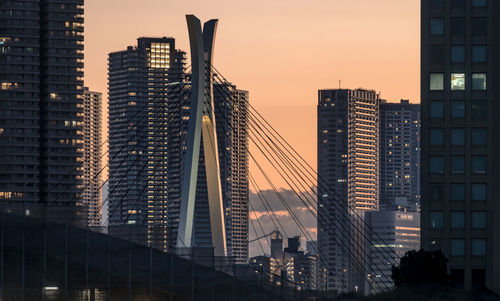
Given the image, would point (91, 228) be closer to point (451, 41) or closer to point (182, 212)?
point (182, 212)

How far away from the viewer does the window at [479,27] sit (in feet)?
414

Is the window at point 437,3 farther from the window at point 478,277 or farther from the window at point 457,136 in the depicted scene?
the window at point 478,277

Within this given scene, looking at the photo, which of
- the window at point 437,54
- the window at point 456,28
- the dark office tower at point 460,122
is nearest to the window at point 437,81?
the dark office tower at point 460,122

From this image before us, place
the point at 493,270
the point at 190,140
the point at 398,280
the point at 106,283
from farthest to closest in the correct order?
the point at 493,270 < the point at 190,140 < the point at 398,280 < the point at 106,283

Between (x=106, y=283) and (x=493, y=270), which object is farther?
(x=493, y=270)

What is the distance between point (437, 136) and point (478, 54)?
8715 mm

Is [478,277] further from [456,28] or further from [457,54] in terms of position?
[456,28]

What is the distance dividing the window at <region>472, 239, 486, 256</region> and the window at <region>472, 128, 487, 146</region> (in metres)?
9.21

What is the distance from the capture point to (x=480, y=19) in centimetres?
12644

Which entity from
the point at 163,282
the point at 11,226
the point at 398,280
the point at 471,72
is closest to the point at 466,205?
the point at 471,72

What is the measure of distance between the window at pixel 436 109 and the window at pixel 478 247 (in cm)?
1227

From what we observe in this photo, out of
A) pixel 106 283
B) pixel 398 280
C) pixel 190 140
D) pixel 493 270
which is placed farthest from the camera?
pixel 493 270

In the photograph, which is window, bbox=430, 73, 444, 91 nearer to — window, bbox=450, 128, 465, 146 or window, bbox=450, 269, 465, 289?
window, bbox=450, 128, 465, 146

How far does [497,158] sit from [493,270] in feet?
34.7
